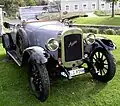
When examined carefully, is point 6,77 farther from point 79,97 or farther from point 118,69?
point 118,69

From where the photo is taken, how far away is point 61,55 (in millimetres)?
4730

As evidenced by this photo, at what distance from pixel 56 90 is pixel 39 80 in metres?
0.61

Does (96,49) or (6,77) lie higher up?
(96,49)

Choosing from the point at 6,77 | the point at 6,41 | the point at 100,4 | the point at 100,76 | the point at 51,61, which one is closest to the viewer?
the point at 51,61

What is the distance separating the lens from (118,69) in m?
5.91

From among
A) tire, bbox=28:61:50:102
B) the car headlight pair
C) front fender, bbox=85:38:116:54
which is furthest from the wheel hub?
tire, bbox=28:61:50:102

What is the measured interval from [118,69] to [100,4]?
3532 centimetres

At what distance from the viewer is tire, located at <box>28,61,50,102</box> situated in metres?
4.25

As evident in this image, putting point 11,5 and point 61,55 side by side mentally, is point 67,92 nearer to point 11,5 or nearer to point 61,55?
point 61,55

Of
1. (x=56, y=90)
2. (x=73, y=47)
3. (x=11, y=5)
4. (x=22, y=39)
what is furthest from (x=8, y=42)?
(x=11, y=5)

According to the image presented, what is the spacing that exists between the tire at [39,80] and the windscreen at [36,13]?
7.06 ft

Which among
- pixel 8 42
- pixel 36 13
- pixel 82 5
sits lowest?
pixel 8 42

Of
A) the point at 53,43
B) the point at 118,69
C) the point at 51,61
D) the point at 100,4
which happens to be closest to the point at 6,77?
the point at 51,61

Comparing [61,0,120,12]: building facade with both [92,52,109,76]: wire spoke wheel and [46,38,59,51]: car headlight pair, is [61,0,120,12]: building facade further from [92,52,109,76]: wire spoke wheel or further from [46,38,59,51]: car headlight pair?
[46,38,59,51]: car headlight pair
